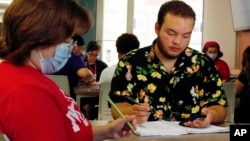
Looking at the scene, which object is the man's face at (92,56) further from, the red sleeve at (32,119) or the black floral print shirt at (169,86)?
the red sleeve at (32,119)

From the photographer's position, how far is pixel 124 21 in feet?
25.3

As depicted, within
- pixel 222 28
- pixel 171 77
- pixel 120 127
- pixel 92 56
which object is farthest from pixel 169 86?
pixel 222 28

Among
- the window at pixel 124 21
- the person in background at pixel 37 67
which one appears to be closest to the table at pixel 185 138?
the person in background at pixel 37 67

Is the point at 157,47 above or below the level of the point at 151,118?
above

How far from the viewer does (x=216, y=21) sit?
21.5 feet

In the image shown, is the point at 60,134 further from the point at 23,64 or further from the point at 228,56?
the point at 228,56

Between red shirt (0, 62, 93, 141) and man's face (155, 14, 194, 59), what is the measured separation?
94cm

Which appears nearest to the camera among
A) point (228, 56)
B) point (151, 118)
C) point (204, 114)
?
point (204, 114)

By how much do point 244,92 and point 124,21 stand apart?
170 inches

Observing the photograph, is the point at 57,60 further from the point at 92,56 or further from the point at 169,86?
the point at 92,56

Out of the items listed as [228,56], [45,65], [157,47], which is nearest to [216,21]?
[228,56]

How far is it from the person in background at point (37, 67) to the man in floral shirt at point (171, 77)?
28.6 inches

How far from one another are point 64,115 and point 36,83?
0.14m

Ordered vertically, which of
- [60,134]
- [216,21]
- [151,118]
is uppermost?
[216,21]
